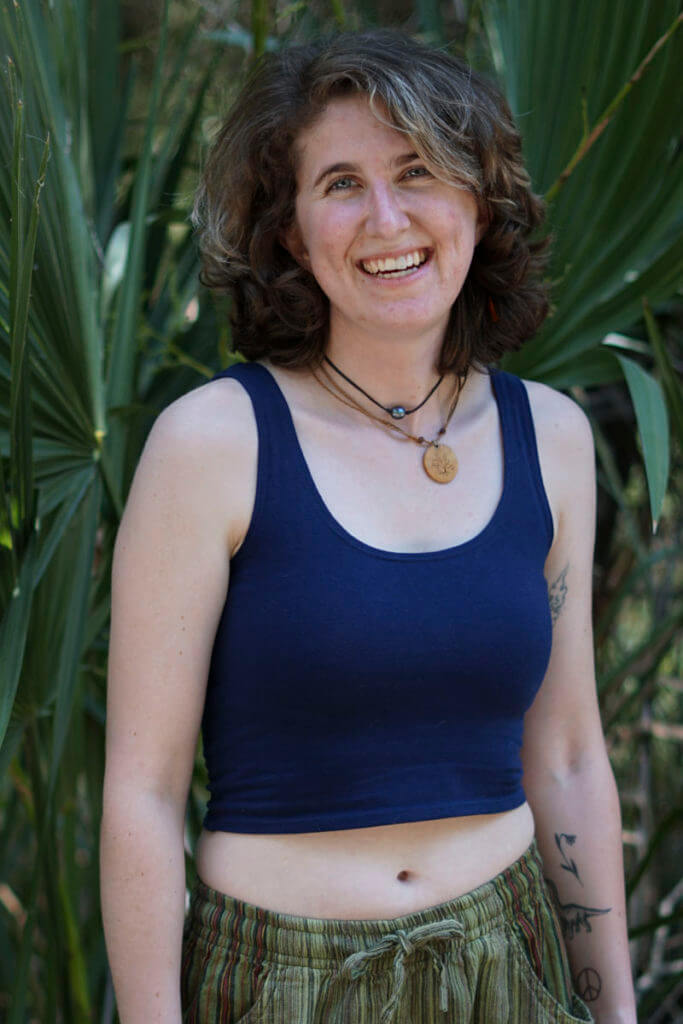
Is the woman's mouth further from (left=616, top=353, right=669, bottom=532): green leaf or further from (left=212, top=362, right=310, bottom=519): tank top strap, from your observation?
(left=616, top=353, right=669, bottom=532): green leaf

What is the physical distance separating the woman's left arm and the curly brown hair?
169 mm

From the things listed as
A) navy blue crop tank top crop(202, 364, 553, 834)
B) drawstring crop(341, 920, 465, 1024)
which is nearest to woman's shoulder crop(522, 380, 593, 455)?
navy blue crop tank top crop(202, 364, 553, 834)

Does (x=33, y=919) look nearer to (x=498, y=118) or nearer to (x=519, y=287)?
(x=519, y=287)

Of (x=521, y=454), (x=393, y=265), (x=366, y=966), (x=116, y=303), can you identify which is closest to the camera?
(x=366, y=966)

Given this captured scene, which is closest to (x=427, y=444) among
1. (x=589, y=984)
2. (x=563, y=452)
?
(x=563, y=452)

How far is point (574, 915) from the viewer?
4.29 ft

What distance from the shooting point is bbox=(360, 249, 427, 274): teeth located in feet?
3.86

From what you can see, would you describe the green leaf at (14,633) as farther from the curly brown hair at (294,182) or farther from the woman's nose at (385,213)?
the woman's nose at (385,213)

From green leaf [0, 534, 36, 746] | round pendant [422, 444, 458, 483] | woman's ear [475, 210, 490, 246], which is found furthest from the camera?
woman's ear [475, 210, 490, 246]

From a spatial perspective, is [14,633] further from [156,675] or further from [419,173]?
[419,173]

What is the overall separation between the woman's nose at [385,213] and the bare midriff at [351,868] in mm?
638

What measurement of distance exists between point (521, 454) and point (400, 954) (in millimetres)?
578

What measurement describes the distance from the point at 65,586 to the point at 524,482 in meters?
0.64

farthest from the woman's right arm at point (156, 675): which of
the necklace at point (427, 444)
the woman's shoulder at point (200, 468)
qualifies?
the necklace at point (427, 444)
